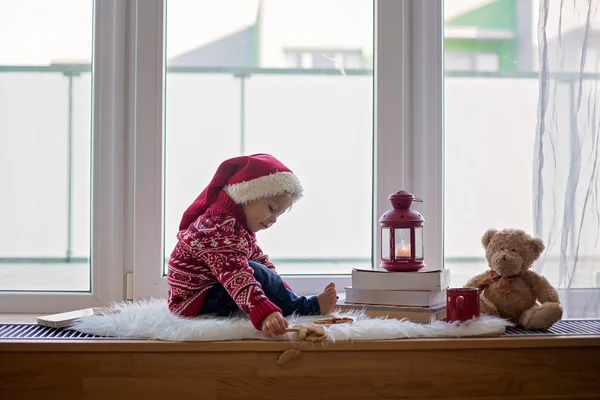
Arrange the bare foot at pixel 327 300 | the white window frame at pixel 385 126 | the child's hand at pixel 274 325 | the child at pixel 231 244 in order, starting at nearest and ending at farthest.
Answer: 1. the child's hand at pixel 274 325
2. the child at pixel 231 244
3. the bare foot at pixel 327 300
4. the white window frame at pixel 385 126

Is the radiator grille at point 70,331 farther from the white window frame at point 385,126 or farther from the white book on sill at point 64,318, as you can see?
the white window frame at point 385,126

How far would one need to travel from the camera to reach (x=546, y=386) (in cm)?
142

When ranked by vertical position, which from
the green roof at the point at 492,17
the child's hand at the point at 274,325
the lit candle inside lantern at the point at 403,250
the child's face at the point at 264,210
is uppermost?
the green roof at the point at 492,17

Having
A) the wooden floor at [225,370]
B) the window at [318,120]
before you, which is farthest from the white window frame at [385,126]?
the wooden floor at [225,370]

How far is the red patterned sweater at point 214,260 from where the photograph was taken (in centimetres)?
142

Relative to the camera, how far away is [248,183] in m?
1.52

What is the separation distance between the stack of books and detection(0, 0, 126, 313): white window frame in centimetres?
69

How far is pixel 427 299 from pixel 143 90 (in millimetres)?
951

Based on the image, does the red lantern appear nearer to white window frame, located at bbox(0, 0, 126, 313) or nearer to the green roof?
the green roof

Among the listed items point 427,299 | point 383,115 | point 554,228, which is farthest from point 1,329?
point 554,228

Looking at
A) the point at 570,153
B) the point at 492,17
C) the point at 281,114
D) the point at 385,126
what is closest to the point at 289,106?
the point at 281,114

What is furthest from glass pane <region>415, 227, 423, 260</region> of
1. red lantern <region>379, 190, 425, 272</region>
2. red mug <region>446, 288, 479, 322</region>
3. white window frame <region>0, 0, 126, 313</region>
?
white window frame <region>0, 0, 126, 313</region>

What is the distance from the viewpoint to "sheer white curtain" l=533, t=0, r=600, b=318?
5.33ft

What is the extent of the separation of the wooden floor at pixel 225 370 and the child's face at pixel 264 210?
1.00ft
